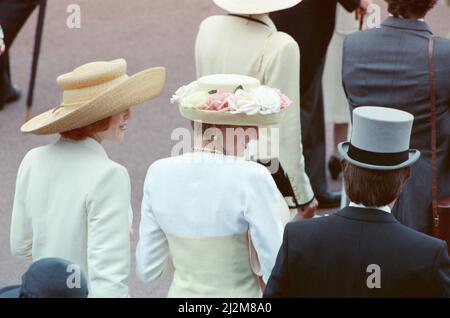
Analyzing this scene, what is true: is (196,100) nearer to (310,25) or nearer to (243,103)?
(243,103)

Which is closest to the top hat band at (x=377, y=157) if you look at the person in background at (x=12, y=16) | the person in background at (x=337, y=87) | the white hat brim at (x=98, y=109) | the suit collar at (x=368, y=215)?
the suit collar at (x=368, y=215)

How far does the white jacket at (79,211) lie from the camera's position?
3.49 m

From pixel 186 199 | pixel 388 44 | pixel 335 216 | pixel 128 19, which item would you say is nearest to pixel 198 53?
pixel 388 44

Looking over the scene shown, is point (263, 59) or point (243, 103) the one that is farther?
point (263, 59)

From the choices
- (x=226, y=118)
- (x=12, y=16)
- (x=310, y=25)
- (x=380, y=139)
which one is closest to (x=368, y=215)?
(x=380, y=139)

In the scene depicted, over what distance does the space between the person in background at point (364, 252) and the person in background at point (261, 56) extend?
1406mm

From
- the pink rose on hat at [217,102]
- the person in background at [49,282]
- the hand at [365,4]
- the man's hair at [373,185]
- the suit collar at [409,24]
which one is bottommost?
the hand at [365,4]

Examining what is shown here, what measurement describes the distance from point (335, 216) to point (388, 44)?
4.65ft

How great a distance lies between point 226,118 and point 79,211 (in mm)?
609

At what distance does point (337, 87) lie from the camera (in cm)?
664

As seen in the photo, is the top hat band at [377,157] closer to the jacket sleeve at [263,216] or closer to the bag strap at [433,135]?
the jacket sleeve at [263,216]
